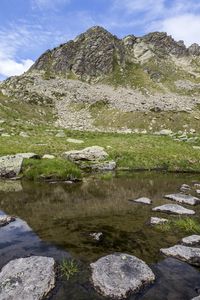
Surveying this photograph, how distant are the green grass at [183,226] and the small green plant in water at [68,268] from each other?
20.0 ft

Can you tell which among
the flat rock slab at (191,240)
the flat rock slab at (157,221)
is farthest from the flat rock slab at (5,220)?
the flat rock slab at (191,240)

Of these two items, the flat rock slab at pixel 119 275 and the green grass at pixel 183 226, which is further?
the green grass at pixel 183 226

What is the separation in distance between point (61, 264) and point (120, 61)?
548ft

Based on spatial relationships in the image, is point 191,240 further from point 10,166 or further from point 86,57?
point 86,57

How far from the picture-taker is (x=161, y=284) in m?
11.5

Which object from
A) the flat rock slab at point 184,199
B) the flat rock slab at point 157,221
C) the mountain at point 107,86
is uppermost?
the mountain at point 107,86

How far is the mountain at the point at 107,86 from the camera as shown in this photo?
318 feet

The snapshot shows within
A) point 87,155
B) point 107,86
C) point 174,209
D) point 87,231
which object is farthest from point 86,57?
point 87,231

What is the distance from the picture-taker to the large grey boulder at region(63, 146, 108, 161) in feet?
130

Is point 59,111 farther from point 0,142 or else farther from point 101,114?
point 0,142

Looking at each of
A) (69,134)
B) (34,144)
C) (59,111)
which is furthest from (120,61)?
(34,144)

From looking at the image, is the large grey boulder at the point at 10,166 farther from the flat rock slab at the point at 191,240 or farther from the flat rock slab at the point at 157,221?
the flat rock slab at the point at 191,240

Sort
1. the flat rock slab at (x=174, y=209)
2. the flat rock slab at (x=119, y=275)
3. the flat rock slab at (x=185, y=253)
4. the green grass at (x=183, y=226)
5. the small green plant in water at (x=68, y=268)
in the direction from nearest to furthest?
the flat rock slab at (x=119, y=275), the small green plant in water at (x=68, y=268), the flat rock slab at (x=185, y=253), the green grass at (x=183, y=226), the flat rock slab at (x=174, y=209)

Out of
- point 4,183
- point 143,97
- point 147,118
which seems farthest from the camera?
point 143,97
